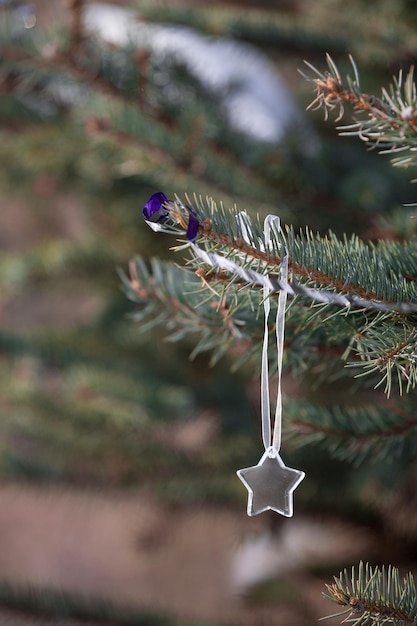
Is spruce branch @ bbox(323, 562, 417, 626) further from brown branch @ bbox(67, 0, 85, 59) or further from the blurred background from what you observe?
brown branch @ bbox(67, 0, 85, 59)

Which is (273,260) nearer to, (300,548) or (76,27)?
(76,27)

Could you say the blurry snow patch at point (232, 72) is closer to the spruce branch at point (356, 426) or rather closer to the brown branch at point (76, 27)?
the brown branch at point (76, 27)

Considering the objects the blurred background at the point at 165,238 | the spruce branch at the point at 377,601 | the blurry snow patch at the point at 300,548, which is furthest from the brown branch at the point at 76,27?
the blurry snow patch at the point at 300,548

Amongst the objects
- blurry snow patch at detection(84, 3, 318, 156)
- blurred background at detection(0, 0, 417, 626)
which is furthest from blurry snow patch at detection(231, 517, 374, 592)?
blurry snow patch at detection(84, 3, 318, 156)

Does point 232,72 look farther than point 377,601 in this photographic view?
Yes

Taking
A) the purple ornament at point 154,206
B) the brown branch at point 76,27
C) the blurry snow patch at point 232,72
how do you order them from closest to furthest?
the purple ornament at point 154,206 < the brown branch at point 76,27 < the blurry snow patch at point 232,72

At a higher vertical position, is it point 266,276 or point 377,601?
point 266,276

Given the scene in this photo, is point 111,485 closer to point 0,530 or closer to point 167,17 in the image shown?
point 167,17

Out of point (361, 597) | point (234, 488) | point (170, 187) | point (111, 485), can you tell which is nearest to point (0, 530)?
point (111, 485)

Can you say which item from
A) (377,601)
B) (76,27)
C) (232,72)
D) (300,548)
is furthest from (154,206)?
(300,548)
